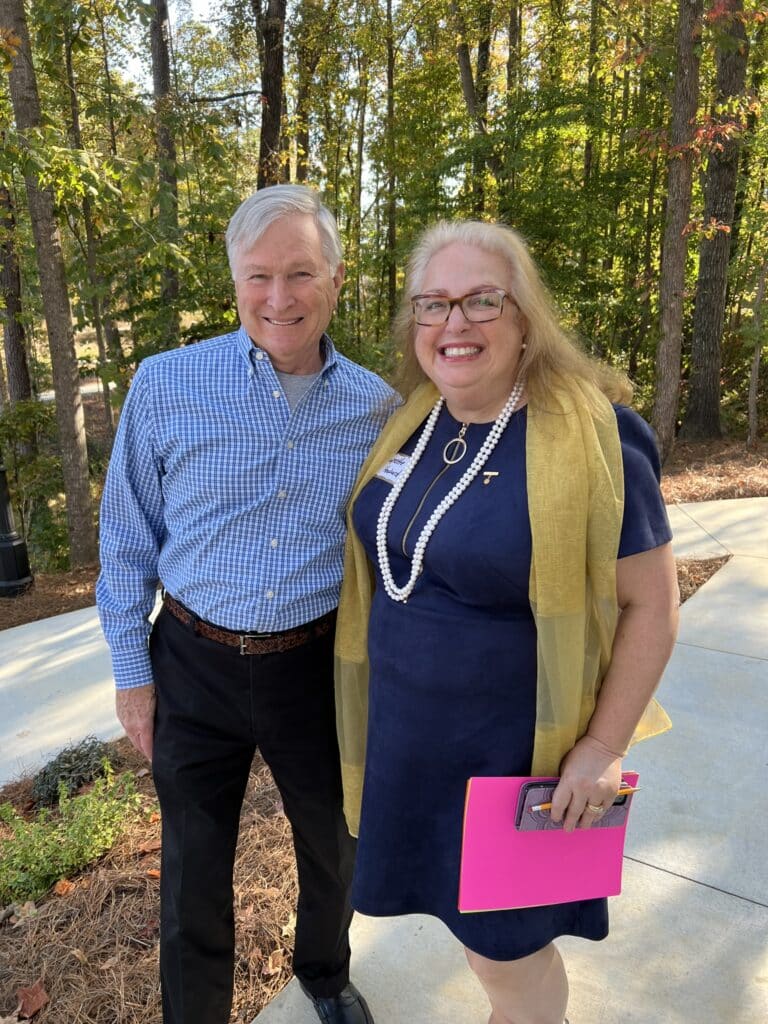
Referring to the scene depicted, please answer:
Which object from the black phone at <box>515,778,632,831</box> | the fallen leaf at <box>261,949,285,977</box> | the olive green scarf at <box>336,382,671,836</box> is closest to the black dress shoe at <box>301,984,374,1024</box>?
the fallen leaf at <box>261,949,285,977</box>

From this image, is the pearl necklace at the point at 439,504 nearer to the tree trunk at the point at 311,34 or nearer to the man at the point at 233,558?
the man at the point at 233,558

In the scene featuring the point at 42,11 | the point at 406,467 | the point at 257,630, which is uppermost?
the point at 42,11

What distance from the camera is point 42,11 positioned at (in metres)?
5.52

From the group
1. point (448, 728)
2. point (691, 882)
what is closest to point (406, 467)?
point (448, 728)

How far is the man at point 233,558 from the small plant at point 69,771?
4.32 feet

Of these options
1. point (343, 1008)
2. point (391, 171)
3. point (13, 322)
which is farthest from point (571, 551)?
point (13, 322)

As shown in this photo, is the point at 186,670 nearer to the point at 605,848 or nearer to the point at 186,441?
the point at 186,441

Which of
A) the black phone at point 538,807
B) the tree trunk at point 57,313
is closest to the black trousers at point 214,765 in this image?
the black phone at point 538,807

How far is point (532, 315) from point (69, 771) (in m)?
2.66

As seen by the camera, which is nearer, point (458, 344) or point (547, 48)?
point (458, 344)

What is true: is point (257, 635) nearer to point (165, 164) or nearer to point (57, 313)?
point (165, 164)

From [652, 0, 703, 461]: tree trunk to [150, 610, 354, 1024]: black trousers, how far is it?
6.62 m

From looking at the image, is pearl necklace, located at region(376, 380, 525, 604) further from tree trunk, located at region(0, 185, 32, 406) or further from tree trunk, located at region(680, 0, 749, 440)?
tree trunk, located at region(0, 185, 32, 406)

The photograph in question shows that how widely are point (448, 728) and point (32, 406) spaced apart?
839cm
